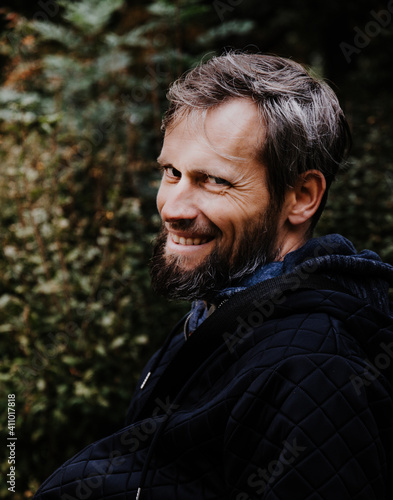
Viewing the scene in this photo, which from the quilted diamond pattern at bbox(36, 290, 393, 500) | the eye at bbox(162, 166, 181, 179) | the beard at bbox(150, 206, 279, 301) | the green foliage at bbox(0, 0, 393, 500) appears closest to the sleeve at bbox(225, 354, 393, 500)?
the quilted diamond pattern at bbox(36, 290, 393, 500)

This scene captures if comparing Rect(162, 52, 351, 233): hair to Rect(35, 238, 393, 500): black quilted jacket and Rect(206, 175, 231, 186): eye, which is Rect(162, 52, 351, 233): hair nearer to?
Rect(206, 175, 231, 186): eye

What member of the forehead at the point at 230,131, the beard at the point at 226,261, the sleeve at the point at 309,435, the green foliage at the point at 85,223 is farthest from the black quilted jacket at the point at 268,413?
the green foliage at the point at 85,223

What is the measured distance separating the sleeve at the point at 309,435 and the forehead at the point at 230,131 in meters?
0.63

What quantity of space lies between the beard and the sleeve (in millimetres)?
432

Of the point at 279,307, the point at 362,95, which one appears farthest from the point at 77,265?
the point at 362,95

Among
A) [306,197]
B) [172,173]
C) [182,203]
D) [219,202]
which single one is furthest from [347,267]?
[172,173]

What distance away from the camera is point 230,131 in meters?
1.34

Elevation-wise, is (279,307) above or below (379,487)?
above

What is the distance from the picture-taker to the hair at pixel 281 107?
1.35 m

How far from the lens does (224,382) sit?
1.20 meters

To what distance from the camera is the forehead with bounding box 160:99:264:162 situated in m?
1.34

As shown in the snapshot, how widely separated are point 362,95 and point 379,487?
633 cm

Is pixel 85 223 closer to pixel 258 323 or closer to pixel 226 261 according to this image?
pixel 226 261

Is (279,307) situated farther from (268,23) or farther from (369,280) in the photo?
(268,23)
